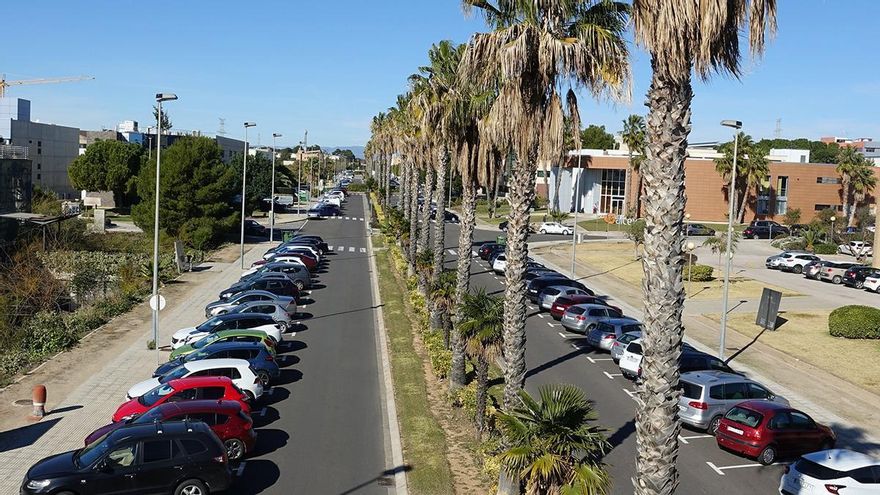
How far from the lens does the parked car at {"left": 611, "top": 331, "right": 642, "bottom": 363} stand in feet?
88.3

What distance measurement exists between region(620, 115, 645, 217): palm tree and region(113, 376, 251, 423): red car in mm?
67134

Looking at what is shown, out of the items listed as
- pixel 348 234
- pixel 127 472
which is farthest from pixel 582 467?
pixel 348 234

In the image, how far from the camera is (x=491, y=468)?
15773 mm

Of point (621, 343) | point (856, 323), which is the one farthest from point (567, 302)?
point (856, 323)

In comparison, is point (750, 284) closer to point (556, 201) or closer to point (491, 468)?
point (491, 468)

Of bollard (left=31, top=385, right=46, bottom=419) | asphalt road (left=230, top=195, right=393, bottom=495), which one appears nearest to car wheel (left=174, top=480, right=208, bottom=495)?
asphalt road (left=230, top=195, right=393, bottom=495)

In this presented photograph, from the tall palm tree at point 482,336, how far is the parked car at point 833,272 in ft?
127

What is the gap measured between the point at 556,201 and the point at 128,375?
78742mm

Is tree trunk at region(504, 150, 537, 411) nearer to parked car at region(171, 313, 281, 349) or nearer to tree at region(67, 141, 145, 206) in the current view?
parked car at region(171, 313, 281, 349)

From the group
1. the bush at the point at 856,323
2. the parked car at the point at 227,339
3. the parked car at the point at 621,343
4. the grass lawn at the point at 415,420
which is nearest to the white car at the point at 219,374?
the parked car at the point at 227,339

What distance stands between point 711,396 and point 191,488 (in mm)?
13626

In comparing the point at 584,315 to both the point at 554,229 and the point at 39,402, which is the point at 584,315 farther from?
the point at 554,229

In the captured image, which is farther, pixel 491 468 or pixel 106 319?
pixel 106 319

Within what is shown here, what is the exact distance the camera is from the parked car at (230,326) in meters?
28.8
